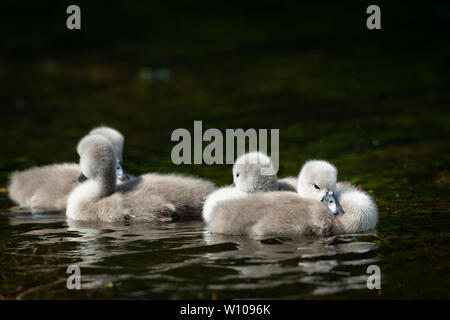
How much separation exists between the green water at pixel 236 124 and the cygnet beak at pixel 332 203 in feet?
0.89

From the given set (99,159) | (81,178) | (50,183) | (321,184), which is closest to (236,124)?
(50,183)

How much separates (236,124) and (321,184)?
23.1ft

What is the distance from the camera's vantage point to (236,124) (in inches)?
566

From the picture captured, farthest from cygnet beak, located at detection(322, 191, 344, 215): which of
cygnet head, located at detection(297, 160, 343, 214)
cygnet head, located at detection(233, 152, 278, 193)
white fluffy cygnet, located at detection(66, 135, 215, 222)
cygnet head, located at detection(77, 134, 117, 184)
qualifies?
cygnet head, located at detection(77, 134, 117, 184)

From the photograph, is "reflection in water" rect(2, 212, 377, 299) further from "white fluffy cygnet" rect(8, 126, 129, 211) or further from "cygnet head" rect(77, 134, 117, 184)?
"white fluffy cygnet" rect(8, 126, 129, 211)

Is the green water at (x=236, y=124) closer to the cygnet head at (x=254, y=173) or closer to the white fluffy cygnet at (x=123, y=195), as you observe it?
the white fluffy cygnet at (x=123, y=195)

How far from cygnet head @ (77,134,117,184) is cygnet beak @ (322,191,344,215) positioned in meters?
2.44

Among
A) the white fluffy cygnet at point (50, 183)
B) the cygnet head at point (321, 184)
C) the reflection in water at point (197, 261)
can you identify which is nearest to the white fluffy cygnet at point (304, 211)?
the cygnet head at point (321, 184)

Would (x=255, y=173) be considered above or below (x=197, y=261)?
above

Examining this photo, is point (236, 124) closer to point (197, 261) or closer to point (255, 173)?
point (255, 173)

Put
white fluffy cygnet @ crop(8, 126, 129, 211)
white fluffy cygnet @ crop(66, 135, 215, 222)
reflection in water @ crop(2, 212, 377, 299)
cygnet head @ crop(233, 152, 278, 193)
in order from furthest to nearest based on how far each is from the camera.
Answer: white fluffy cygnet @ crop(8, 126, 129, 211), white fluffy cygnet @ crop(66, 135, 215, 222), cygnet head @ crop(233, 152, 278, 193), reflection in water @ crop(2, 212, 377, 299)

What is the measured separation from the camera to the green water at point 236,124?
6.27 metres

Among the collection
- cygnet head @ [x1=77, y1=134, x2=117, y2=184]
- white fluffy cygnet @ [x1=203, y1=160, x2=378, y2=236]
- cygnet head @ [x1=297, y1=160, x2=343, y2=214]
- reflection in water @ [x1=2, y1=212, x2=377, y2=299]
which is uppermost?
cygnet head @ [x1=77, y1=134, x2=117, y2=184]

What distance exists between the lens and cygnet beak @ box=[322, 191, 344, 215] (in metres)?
7.32
